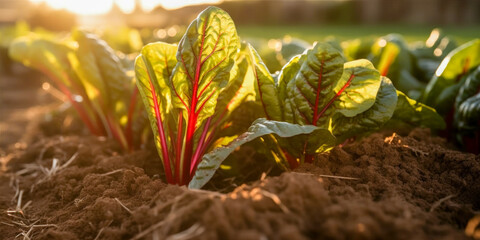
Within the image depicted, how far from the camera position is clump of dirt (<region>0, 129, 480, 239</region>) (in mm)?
1052

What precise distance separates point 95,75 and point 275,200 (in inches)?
58.4

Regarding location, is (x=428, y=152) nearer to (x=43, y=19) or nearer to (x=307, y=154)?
(x=307, y=154)

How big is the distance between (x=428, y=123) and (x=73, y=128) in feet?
7.98

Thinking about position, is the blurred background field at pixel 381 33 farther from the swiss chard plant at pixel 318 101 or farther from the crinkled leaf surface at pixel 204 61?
the crinkled leaf surface at pixel 204 61

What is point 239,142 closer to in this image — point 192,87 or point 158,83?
point 192,87

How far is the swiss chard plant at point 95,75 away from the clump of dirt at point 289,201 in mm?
267

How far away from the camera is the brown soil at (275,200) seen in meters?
1.05

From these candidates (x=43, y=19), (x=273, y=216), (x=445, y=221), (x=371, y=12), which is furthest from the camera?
(x=371, y=12)

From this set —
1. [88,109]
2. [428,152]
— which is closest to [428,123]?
[428,152]

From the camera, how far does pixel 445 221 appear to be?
1231mm

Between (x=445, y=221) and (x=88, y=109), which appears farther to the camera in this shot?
(x=88, y=109)

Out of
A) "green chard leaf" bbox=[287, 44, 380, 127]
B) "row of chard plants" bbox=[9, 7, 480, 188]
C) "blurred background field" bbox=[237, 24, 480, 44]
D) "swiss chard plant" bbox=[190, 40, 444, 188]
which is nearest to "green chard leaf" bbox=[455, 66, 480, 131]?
"row of chard plants" bbox=[9, 7, 480, 188]

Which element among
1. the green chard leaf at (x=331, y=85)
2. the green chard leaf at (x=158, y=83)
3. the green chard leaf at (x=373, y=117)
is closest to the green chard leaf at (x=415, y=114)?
the green chard leaf at (x=373, y=117)

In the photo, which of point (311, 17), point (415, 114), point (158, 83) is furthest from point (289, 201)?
point (311, 17)
